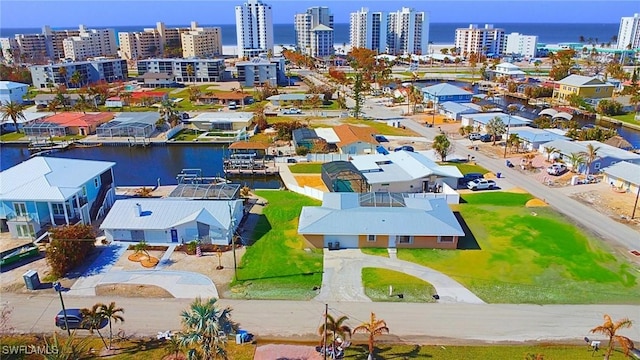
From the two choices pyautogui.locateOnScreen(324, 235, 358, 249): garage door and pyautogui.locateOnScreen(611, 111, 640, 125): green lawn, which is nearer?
pyautogui.locateOnScreen(324, 235, 358, 249): garage door

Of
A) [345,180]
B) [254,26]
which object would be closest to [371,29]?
[254,26]

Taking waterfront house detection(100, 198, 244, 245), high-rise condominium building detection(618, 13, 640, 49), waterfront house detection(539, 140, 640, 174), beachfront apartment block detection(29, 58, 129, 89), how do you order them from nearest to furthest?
1. waterfront house detection(100, 198, 244, 245)
2. waterfront house detection(539, 140, 640, 174)
3. beachfront apartment block detection(29, 58, 129, 89)
4. high-rise condominium building detection(618, 13, 640, 49)

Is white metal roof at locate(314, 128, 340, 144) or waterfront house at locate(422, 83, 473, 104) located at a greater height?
waterfront house at locate(422, 83, 473, 104)

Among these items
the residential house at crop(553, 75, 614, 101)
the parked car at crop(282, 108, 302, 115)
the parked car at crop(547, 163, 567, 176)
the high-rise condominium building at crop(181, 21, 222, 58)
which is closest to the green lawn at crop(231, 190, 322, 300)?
the parked car at crop(547, 163, 567, 176)

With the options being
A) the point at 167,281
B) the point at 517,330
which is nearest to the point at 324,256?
the point at 167,281

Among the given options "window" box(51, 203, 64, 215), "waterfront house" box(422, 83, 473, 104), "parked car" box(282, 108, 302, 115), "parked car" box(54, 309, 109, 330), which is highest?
"waterfront house" box(422, 83, 473, 104)

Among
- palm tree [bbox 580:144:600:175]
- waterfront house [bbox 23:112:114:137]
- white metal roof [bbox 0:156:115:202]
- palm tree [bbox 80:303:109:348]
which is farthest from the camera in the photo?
waterfront house [bbox 23:112:114:137]

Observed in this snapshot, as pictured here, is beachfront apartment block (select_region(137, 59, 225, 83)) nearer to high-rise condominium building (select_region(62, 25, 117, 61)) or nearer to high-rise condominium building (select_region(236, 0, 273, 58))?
high-rise condominium building (select_region(62, 25, 117, 61))
